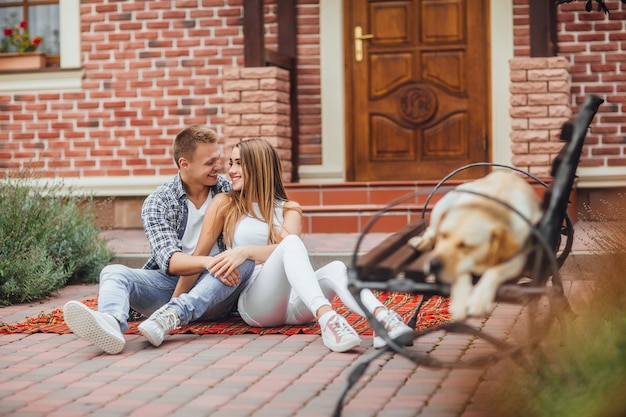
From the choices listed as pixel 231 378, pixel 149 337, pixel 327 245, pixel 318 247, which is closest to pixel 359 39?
pixel 327 245

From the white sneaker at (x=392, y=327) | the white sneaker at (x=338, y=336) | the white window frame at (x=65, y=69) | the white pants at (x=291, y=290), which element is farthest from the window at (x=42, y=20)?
the white sneaker at (x=392, y=327)

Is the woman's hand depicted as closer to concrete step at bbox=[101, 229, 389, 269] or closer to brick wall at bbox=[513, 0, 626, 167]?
concrete step at bbox=[101, 229, 389, 269]

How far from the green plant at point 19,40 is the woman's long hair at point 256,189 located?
586 cm

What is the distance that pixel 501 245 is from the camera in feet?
10.6

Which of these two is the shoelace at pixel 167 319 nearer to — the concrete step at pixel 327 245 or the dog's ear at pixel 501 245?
the concrete step at pixel 327 245

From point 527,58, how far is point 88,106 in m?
4.23

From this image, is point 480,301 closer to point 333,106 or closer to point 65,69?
point 333,106

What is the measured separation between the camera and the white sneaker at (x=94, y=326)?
451cm

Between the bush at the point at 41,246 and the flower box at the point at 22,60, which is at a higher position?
the flower box at the point at 22,60

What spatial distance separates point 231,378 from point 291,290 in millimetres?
1094

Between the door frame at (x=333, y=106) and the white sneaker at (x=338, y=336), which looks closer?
the white sneaker at (x=338, y=336)

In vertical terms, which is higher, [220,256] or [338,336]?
[220,256]

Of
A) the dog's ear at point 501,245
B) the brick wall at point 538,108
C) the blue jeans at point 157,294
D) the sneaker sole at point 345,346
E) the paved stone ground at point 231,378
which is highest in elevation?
the brick wall at point 538,108

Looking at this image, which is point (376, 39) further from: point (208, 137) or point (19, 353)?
point (19, 353)
